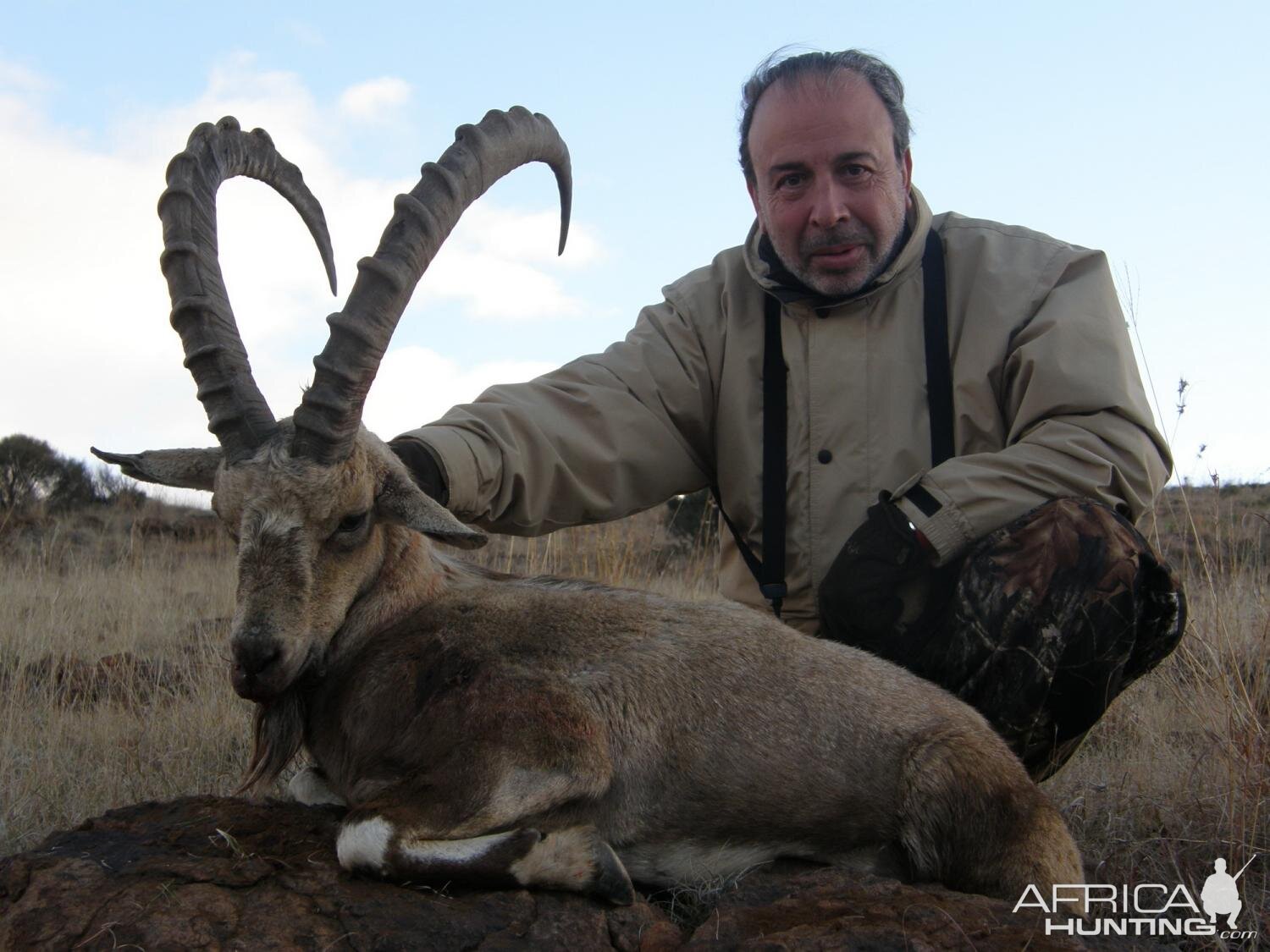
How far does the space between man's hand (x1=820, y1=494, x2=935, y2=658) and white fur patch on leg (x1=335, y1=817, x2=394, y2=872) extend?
208 cm

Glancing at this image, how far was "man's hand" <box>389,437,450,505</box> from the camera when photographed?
14.3 feet

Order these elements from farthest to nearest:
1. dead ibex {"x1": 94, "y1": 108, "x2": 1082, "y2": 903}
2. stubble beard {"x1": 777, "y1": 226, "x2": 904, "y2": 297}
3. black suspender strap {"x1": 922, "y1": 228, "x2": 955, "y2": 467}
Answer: stubble beard {"x1": 777, "y1": 226, "x2": 904, "y2": 297} → black suspender strap {"x1": 922, "y1": 228, "x2": 955, "y2": 467} → dead ibex {"x1": 94, "y1": 108, "x2": 1082, "y2": 903}

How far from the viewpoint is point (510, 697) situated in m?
3.46

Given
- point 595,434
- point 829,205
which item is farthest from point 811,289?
point 595,434

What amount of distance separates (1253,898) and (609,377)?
3.33 m

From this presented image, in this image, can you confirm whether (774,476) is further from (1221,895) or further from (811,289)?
(1221,895)

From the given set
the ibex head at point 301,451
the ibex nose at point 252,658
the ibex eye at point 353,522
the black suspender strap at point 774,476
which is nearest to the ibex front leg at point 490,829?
the ibex nose at point 252,658

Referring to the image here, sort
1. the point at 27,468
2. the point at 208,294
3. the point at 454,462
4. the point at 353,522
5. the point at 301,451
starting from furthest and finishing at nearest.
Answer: the point at 27,468 → the point at 454,462 → the point at 208,294 → the point at 353,522 → the point at 301,451

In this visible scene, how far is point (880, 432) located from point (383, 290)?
7.71 feet

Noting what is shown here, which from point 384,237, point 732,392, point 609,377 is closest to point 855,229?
point 732,392

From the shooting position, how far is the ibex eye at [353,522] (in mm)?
3754

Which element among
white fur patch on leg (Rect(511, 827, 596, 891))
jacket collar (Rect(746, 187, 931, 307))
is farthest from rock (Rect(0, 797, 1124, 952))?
jacket collar (Rect(746, 187, 931, 307))

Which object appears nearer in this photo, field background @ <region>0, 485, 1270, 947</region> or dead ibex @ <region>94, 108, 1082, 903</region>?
dead ibex @ <region>94, 108, 1082, 903</region>

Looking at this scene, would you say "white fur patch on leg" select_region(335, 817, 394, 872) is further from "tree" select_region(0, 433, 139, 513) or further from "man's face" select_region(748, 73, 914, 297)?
"tree" select_region(0, 433, 139, 513)
